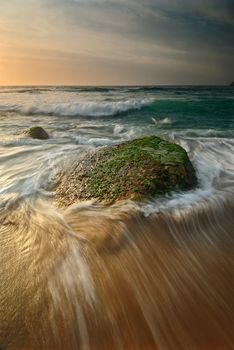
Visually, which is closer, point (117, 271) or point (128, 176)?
point (117, 271)

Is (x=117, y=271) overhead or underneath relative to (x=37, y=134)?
overhead

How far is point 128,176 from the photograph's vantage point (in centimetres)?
524

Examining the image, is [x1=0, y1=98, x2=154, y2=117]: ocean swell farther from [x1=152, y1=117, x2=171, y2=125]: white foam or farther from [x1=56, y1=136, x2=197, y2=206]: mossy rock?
[x1=56, y1=136, x2=197, y2=206]: mossy rock

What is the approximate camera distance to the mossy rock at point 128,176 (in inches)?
197

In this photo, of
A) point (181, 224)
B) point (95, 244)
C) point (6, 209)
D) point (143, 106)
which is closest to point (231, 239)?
point (181, 224)

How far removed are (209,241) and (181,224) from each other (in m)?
0.44

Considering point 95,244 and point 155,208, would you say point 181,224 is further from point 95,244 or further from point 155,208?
point 95,244

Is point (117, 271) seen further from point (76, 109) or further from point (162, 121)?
point (76, 109)

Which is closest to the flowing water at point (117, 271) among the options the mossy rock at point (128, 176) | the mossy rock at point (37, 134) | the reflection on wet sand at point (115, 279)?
the reflection on wet sand at point (115, 279)

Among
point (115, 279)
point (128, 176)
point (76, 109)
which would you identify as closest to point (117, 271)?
point (115, 279)

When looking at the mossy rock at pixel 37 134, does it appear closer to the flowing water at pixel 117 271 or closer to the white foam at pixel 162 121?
the flowing water at pixel 117 271

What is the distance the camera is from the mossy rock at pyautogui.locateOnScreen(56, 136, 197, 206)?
5.01m

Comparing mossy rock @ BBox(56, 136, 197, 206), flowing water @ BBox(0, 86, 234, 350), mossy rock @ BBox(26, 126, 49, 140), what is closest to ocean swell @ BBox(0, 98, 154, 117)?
mossy rock @ BBox(26, 126, 49, 140)

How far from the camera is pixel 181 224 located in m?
4.48
